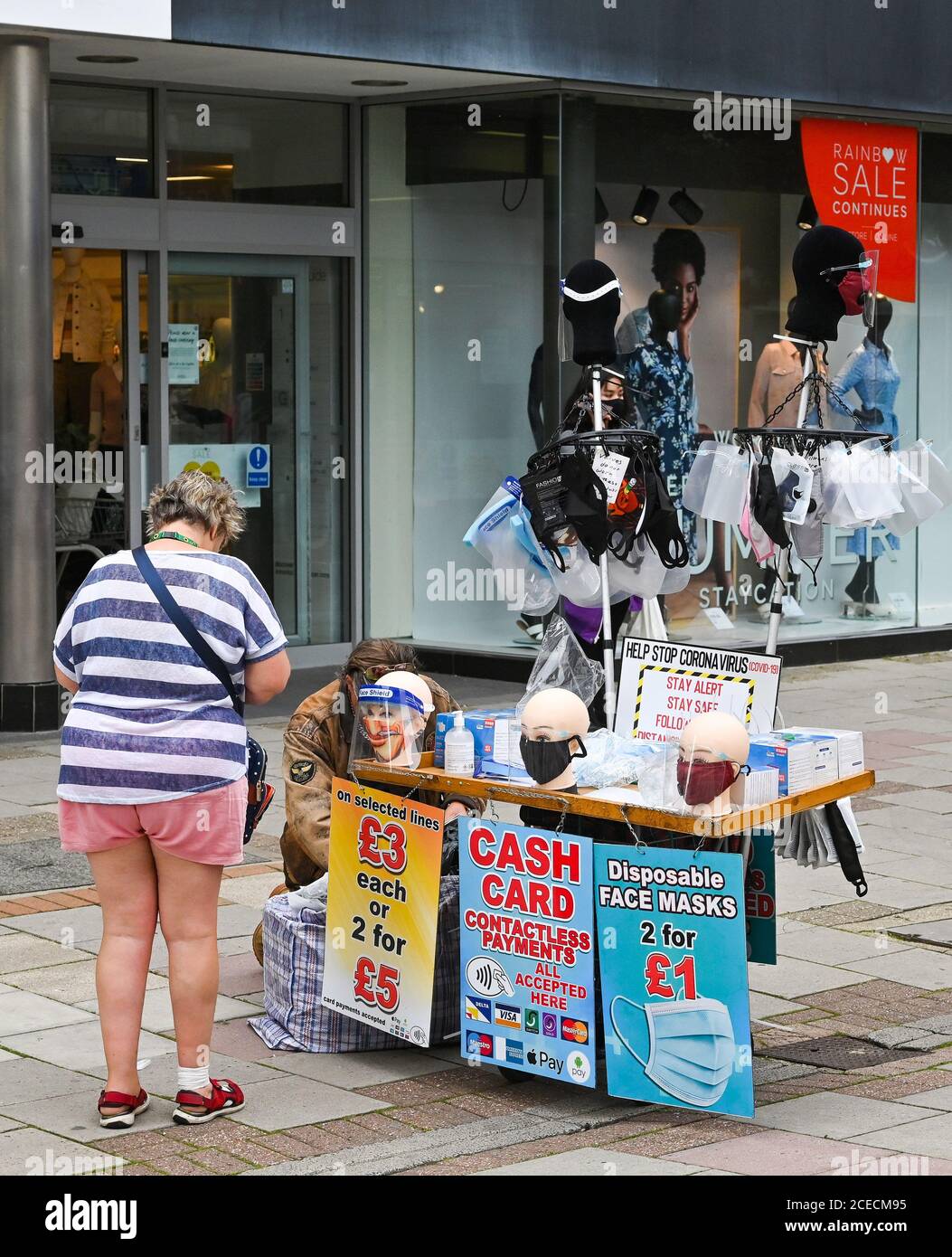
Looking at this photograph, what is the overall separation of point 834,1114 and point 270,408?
8.52m

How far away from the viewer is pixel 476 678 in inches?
499

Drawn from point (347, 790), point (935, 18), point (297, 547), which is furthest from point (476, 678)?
point (347, 790)

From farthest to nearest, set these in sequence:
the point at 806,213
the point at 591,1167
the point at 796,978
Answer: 1. the point at 806,213
2. the point at 796,978
3. the point at 591,1167

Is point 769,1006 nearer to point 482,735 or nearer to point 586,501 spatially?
point 482,735

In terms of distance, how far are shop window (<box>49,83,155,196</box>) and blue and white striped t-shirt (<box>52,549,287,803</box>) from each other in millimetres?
7272

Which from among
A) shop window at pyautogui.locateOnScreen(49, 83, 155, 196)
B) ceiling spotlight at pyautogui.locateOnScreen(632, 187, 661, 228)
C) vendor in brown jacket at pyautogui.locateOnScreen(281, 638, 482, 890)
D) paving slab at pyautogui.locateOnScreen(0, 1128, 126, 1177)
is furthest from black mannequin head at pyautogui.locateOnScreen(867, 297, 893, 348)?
paving slab at pyautogui.locateOnScreen(0, 1128, 126, 1177)

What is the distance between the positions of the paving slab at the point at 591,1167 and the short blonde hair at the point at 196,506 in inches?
66.7

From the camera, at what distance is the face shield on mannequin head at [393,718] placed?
555 centimetres

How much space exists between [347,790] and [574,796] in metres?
0.81

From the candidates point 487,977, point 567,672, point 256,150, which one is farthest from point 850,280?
point 256,150

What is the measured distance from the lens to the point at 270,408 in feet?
42.0

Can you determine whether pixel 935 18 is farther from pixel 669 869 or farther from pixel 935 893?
pixel 669 869

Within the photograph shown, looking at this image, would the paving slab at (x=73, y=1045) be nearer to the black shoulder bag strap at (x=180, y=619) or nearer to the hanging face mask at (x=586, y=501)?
the black shoulder bag strap at (x=180, y=619)

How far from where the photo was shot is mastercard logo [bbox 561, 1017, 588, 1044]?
199 inches
